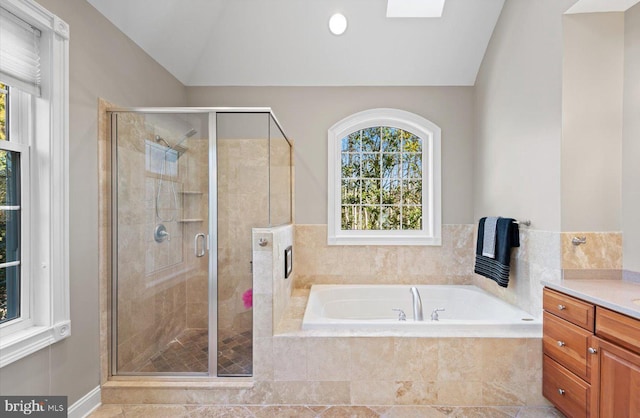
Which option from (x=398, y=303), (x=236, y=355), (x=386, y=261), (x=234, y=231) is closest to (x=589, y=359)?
(x=398, y=303)

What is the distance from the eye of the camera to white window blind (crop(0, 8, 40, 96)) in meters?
1.57

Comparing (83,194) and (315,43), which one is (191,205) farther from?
(315,43)

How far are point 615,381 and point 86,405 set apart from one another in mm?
2827

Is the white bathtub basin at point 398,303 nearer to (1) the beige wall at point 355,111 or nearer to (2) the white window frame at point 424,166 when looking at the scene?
(2) the white window frame at point 424,166

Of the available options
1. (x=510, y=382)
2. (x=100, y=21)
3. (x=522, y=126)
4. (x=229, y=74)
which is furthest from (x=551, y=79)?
(x=100, y=21)

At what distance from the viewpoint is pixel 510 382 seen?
2.10m

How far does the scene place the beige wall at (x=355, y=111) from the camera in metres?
3.35

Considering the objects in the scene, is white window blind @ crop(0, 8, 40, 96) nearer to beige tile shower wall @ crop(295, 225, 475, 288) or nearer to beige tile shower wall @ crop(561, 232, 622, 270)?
beige tile shower wall @ crop(295, 225, 475, 288)

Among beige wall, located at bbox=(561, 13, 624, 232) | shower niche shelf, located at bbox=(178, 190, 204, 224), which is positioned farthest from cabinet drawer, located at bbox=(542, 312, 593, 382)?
shower niche shelf, located at bbox=(178, 190, 204, 224)

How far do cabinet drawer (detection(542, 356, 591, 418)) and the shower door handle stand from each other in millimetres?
2260

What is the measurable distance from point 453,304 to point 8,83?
3436mm

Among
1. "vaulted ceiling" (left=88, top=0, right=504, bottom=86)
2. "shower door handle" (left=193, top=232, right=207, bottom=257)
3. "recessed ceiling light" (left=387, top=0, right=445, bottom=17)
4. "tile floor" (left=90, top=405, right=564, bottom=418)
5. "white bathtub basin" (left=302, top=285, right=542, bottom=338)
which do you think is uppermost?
"recessed ceiling light" (left=387, top=0, right=445, bottom=17)

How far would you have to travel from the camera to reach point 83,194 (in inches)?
79.9

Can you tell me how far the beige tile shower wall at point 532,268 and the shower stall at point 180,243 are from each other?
1.95 meters
